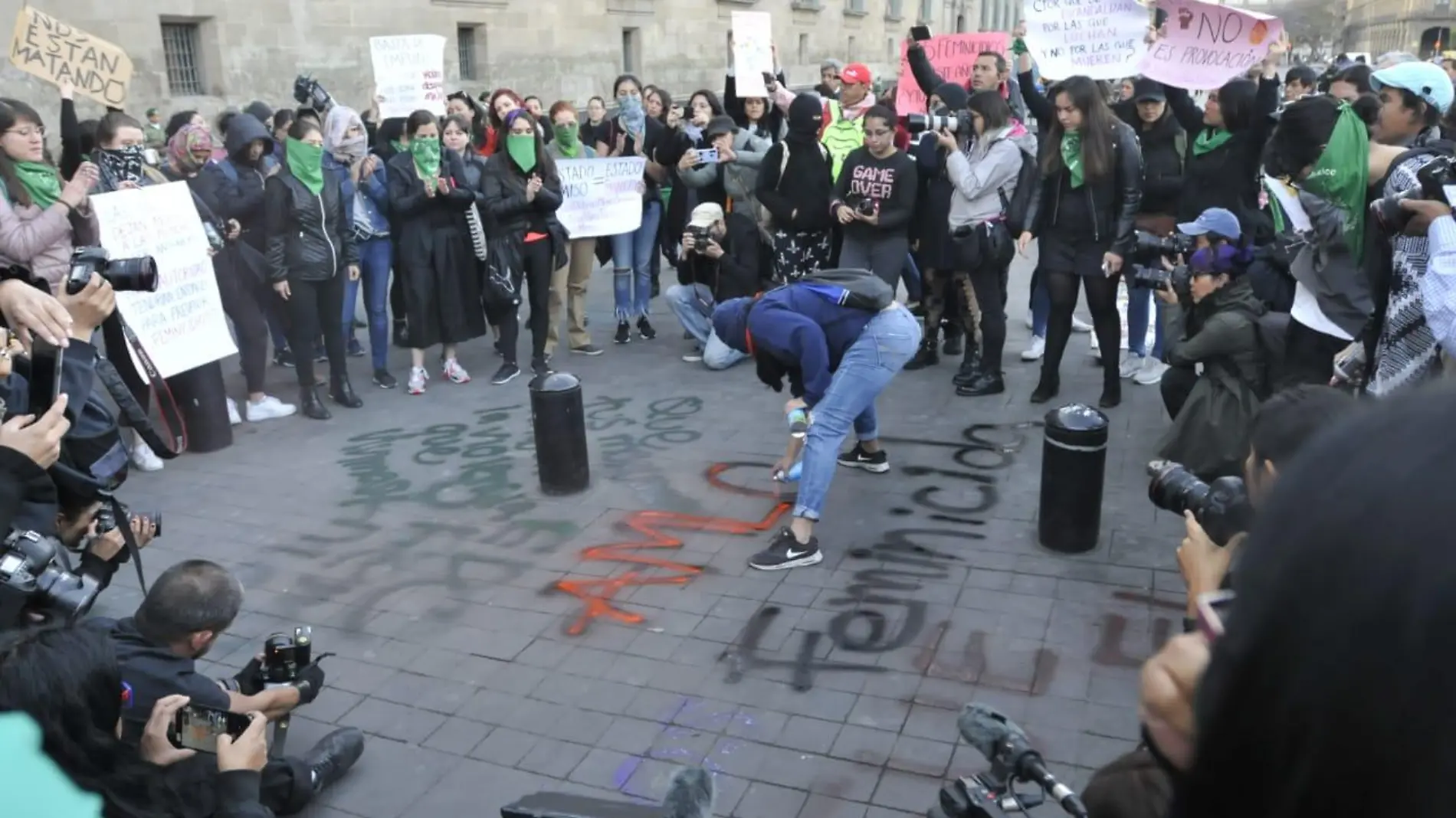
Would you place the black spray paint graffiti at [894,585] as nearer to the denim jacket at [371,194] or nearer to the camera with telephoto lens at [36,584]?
the camera with telephoto lens at [36,584]

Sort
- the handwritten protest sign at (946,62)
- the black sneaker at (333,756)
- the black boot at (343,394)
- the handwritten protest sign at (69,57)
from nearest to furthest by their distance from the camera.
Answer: the black sneaker at (333,756), the handwritten protest sign at (69,57), the black boot at (343,394), the handwritten protest sign at (946,62)

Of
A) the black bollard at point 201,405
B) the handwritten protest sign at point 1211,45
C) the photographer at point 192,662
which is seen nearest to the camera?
the photographer at point 192,662

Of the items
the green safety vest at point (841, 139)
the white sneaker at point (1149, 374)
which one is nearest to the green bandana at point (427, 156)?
the green safety vest at point (841, 139)

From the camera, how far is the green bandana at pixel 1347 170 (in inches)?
166

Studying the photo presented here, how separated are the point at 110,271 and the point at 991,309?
5.26 metres

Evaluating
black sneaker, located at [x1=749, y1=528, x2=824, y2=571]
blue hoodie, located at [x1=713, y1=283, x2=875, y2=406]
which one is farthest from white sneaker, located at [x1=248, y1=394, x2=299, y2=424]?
black sneaker, located at [x1=749, y1=528, x2=824, y2=571]

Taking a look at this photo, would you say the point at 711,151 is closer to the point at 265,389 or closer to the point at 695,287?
the point at 695,287

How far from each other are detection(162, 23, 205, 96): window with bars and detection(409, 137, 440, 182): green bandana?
8.04 metres

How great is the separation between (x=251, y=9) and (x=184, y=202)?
9.07 m

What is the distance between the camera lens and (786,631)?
4484 mm

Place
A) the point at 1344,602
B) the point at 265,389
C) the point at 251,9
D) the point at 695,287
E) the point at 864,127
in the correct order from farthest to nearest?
the point at 251,9, the point at 695,287, the point at 265,389, the point at 864,127, the point at 1344,602

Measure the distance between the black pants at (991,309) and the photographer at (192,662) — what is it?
5052 millimetres

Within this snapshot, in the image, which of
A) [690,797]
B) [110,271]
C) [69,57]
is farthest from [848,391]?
[69,57]

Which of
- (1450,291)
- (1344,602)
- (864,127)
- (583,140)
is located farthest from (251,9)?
(1344,602)
